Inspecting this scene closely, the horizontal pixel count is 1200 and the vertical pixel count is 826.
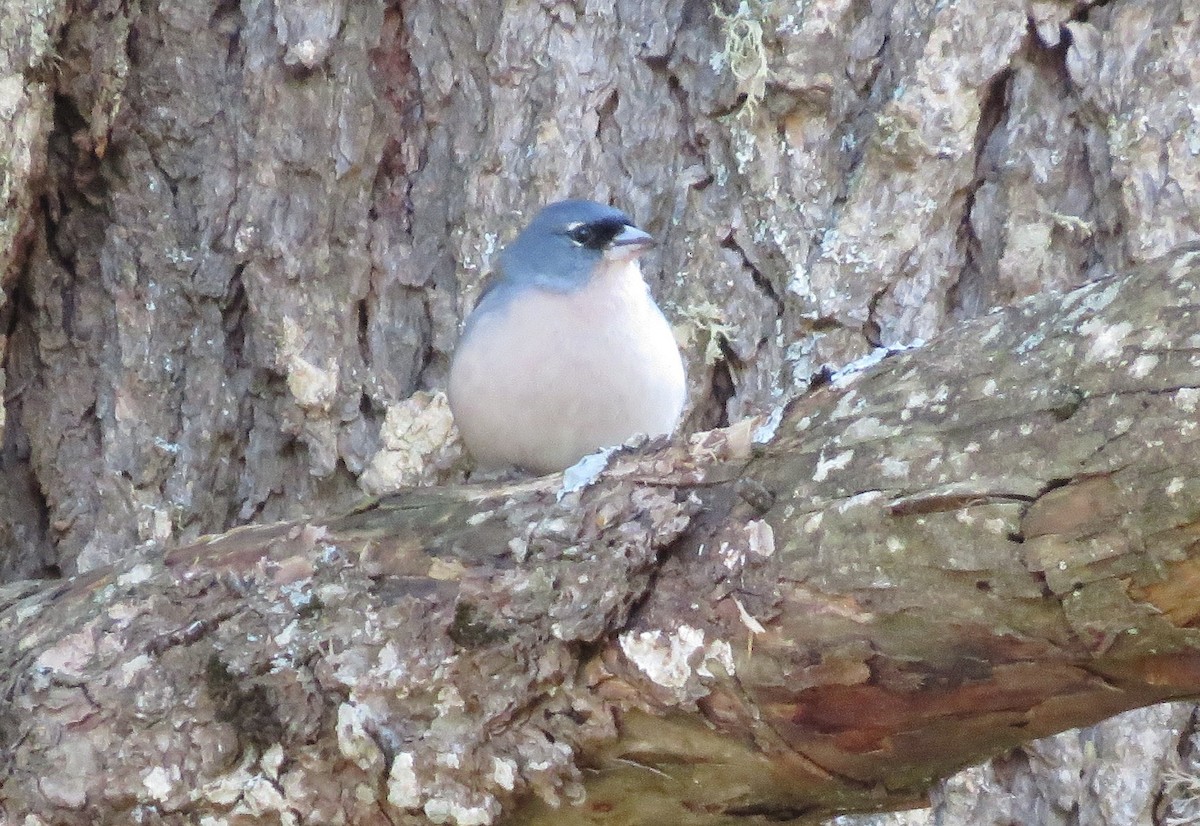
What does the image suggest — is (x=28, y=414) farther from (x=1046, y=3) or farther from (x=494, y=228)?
(x=1046, y=3)

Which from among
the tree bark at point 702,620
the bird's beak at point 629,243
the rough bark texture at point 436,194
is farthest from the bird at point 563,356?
the tree bark at point 702,620

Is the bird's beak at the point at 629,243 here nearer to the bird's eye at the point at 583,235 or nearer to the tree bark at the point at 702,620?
the bird's eye at the point at 583,235

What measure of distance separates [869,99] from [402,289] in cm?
145

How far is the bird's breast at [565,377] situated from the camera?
395 centimetres

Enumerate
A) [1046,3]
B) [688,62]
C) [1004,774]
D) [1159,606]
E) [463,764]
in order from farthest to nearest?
[688,62], [1046,3], [1004,774], [463,764], [1159,606]

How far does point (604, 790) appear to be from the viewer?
2.44 meters

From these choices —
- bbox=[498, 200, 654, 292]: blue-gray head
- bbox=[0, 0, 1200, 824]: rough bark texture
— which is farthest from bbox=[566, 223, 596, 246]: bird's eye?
bbox=[0, 0, 1200, 824]: rough bark texture

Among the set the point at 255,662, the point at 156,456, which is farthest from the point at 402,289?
the point at 255,662

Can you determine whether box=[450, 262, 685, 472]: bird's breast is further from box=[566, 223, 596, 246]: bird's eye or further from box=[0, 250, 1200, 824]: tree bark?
box=[0, 250, 1200, 824]: tree bark

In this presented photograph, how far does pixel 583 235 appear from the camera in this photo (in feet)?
13.5

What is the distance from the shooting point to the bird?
3.96m

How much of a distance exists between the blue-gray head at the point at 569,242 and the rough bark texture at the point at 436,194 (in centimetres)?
7

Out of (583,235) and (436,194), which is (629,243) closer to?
(583,235)

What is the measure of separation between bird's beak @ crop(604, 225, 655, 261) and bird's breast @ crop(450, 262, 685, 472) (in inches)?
4.2
